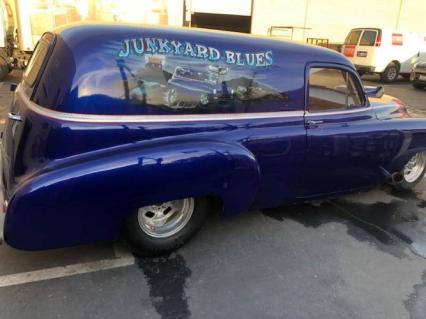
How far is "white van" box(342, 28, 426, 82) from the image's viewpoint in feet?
50.7

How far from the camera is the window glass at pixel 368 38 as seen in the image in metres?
15.5

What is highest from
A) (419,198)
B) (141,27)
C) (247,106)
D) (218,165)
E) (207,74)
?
(141,27)

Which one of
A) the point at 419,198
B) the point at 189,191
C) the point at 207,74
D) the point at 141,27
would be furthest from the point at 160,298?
the point at 419,198

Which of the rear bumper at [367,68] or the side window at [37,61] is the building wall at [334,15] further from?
the side window at [37,61]

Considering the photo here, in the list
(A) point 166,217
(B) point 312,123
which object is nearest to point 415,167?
(B) point 312,123

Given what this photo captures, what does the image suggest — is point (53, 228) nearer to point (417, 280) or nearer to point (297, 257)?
point (297, 257)

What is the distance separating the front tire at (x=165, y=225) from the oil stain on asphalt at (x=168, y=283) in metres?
0.08

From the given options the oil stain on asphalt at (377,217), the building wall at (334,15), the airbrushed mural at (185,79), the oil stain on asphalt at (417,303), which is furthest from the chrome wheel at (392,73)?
the oil stain on asphalt at (417,303)

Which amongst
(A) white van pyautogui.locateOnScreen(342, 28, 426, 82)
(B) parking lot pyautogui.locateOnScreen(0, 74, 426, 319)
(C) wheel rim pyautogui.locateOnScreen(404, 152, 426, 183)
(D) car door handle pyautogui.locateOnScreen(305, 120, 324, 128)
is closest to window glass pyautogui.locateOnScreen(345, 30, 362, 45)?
(A) white van pyautogui.locateOnScreen(342, 28, 426, 82)

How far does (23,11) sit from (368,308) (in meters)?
11.1

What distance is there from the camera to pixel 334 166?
3930 mm

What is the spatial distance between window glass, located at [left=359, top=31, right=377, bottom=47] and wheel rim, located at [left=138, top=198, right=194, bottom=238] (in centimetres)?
1409

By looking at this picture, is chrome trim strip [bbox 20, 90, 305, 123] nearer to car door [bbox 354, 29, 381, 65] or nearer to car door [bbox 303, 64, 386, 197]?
car door [bbox 303, 64, 386, 197]

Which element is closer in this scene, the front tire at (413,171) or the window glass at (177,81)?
the window glass at (177,81)
